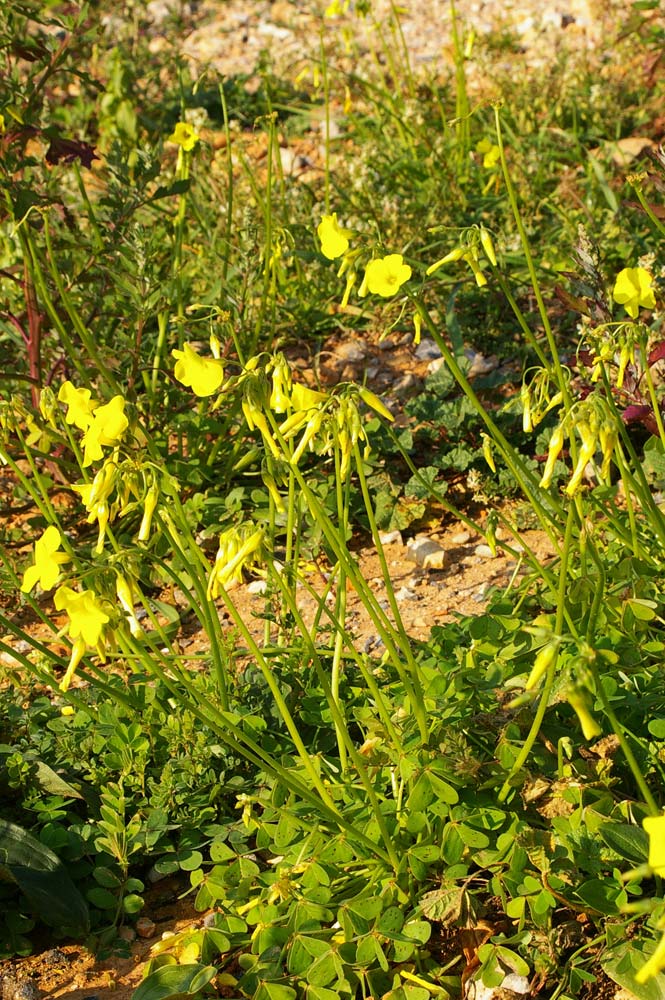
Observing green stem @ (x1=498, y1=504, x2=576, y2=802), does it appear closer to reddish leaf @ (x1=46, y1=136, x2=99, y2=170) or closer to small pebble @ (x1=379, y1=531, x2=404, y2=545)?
small pebble @ (x1=379, y1=531, x2=404, y2=545)

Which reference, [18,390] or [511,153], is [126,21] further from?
[18,390]

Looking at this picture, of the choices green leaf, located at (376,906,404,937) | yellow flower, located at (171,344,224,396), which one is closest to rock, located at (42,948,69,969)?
green leaf, located at (376,906,404,937)

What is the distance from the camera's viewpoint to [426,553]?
3385 millimetres

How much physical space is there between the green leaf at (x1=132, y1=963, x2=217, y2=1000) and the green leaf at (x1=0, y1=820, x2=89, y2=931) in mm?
294

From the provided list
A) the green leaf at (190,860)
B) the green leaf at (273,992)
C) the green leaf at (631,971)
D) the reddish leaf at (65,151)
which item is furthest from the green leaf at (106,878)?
the reddish leaf at (65,151)

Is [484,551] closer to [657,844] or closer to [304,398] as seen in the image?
Answer: [304,398]

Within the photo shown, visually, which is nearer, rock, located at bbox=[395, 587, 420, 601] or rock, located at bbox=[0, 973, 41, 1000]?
rock, located at bbox=[0, 973, 41, 1000]

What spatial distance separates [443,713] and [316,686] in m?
0.40

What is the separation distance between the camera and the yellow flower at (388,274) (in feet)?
6.40

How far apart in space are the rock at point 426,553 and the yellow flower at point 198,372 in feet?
4.81

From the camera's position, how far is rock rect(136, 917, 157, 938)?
7.66ft

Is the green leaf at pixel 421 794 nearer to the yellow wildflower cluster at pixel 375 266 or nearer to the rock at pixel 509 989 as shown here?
the rock at pixel 509 989

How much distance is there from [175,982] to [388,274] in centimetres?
131

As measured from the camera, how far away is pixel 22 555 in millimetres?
3535
